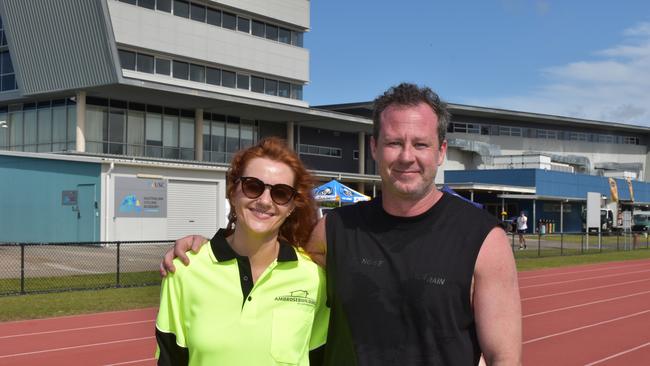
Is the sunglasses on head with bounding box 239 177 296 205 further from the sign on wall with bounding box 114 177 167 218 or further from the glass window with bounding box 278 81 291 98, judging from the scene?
the glass window with bounding box 278 81 291 98

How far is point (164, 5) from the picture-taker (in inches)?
1522

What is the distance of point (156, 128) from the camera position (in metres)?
38.6

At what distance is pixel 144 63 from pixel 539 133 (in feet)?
158

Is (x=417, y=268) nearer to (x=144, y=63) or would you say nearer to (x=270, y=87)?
(x=144, y=63)

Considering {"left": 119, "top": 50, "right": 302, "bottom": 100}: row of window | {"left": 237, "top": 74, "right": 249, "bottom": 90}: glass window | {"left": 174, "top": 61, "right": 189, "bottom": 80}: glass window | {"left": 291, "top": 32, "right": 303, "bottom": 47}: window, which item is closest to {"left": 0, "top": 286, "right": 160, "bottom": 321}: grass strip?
{"left": 119, "top": 50, "right": 302, "bottom": 100}: row of window

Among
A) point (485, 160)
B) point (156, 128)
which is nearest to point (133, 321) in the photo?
point (156, 128)

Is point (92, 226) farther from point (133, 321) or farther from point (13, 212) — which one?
point (133, 321)

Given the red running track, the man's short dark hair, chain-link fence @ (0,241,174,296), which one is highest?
the man's short dark hair

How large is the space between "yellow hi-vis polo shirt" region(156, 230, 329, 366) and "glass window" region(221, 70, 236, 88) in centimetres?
3922

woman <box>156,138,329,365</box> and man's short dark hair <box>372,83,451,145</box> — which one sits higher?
man's short dark hair <box>372,83,451,145</box>

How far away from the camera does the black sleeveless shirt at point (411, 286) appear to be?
2.83 m

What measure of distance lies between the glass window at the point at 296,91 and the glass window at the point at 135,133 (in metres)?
10.4

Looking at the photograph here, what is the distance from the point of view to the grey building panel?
35125mm

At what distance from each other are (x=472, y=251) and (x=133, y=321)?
1041 centimetres
